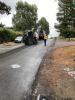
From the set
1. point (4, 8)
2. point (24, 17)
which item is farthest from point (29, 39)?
point (24, 17)

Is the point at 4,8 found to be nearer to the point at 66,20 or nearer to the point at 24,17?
the point at 66,20

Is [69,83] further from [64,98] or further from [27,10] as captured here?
[27,10]

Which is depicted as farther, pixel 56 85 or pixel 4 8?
pixel 4 8

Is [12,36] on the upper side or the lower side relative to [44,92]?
lower

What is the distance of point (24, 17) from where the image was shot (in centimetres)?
11631

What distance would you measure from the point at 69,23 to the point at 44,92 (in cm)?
8359

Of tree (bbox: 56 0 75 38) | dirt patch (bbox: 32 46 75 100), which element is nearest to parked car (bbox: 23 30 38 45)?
dirt patch (bbox: 32 46 75 100)

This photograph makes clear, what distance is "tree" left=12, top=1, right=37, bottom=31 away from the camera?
359 ft

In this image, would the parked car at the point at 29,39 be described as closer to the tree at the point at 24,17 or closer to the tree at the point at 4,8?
the tree at the point at 4,8

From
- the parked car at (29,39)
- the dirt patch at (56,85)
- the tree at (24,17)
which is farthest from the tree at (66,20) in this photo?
the dirt patch at (56,85)

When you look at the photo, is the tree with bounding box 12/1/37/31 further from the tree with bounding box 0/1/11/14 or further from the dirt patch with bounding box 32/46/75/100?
the dirt patch with bounding box 32/46/75/100

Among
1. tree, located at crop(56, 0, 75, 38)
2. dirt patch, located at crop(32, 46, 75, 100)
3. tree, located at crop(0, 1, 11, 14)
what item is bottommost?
tree, located at crop(56, 0, 75, 38)

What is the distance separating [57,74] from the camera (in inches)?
579

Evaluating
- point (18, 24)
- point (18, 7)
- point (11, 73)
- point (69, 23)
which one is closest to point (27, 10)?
point (18, 7)
